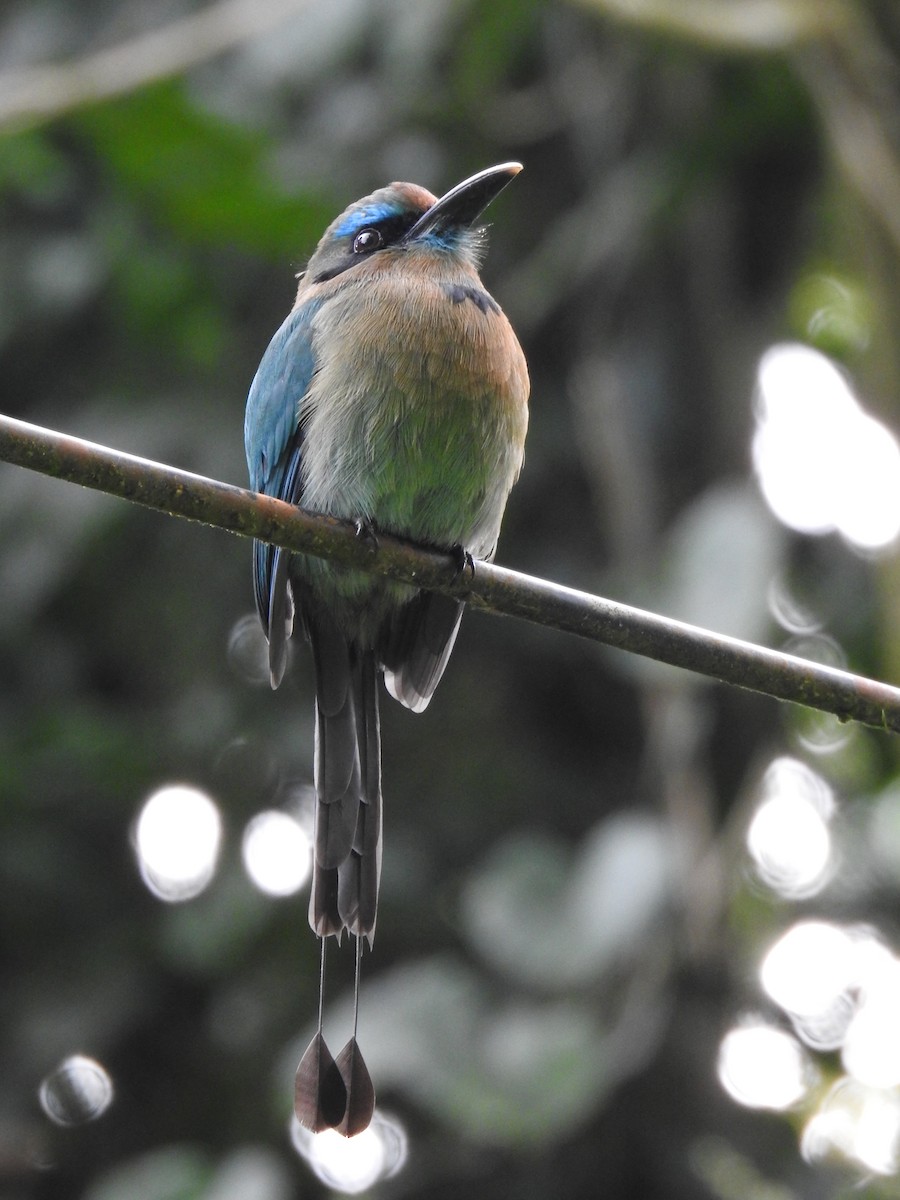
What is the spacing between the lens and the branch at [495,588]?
1.81 meters

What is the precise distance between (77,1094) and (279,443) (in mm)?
2617

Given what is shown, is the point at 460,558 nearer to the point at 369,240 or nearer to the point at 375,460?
the point at 375,460

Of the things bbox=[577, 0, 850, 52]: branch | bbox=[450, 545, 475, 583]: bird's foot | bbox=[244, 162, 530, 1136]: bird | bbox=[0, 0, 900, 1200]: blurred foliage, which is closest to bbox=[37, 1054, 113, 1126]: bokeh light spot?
bbox=[0, 0, 900, 1200]: blurred foliage

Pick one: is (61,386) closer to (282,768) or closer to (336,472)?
(282,768)

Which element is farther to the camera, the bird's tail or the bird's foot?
the bird's tail

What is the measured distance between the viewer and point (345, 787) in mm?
2928

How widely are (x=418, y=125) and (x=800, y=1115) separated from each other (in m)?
3.48

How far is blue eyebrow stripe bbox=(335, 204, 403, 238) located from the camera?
3.34m

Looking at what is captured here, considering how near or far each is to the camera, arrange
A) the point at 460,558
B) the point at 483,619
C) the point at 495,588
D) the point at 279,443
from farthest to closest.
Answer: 1. the point at 483,619
2. the point at 279,443
3. the point at 460,558
4. the point at 495,588

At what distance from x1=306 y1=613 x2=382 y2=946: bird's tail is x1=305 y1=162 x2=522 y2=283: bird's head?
0.78 m

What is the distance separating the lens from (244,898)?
4.54m

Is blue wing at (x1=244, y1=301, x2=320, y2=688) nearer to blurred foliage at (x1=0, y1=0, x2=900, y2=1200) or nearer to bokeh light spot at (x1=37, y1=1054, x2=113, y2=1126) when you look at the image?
blurred foliage at (x1=0, y1=0, x2=900, y2=1200)

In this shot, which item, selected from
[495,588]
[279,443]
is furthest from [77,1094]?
[495,588]

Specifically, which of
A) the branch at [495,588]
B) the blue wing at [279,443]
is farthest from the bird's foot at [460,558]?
the blue wing at [279,443]
